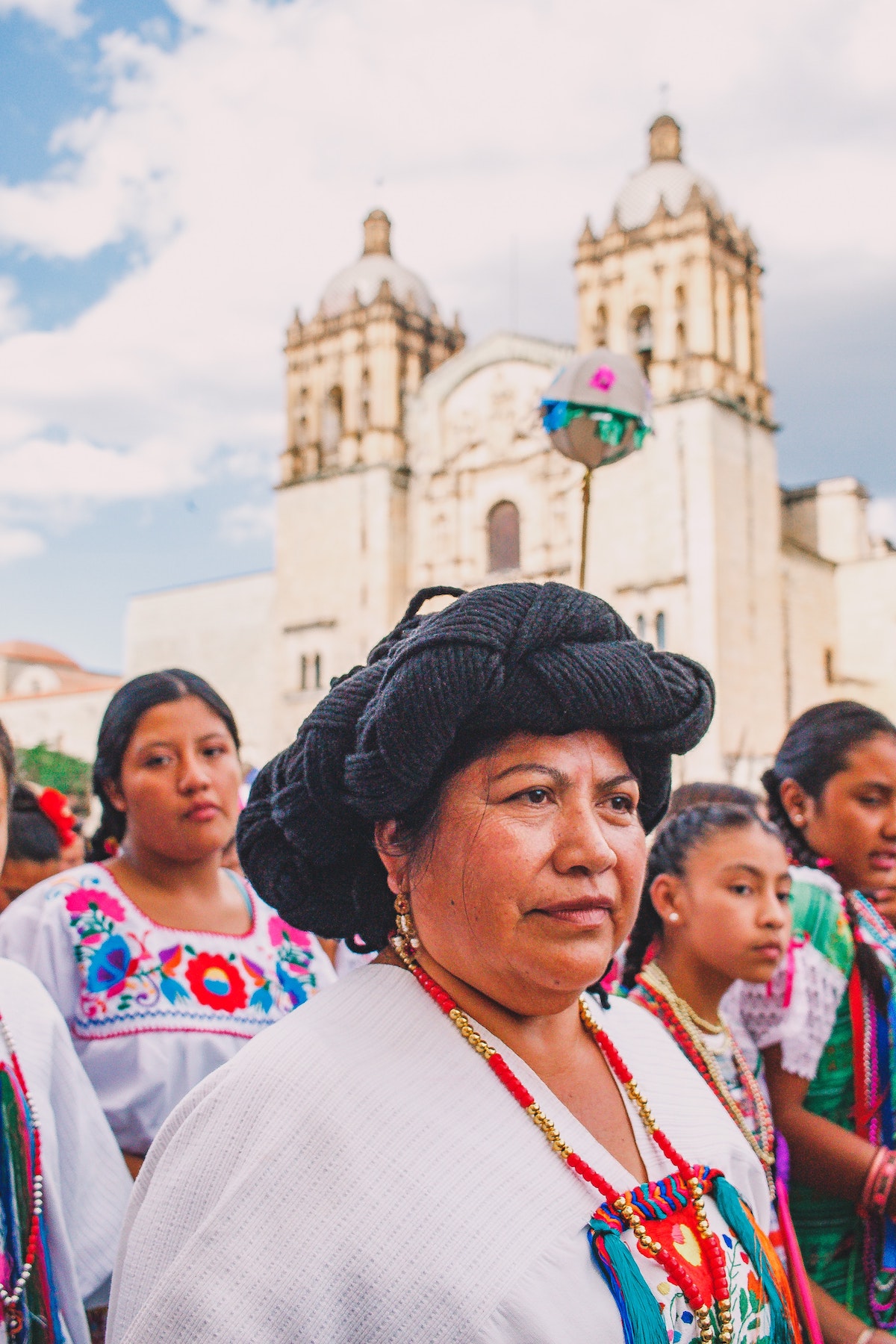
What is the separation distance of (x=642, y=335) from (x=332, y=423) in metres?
8.31

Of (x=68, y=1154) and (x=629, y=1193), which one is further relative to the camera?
(x=68, y=1154)

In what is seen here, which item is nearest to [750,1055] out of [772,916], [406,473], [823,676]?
[772,916]

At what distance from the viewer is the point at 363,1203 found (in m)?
1.22

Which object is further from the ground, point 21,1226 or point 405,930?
point 405,930

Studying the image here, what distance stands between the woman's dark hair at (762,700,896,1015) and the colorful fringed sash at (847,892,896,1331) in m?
0.03

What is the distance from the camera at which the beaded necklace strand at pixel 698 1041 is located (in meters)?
2.27

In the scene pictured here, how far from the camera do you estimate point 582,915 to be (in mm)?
1337

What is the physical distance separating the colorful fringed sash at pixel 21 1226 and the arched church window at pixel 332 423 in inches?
1049

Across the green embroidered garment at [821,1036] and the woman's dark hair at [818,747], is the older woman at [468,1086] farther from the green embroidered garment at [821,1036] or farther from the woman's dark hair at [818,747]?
the woman's dark hair at [818,747]

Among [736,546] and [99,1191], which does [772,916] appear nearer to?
[99,1191]

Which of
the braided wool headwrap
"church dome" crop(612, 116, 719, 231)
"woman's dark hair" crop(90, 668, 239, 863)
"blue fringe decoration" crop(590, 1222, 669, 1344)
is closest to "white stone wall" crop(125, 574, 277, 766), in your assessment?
"church dome" crop(612, 116, 719, 231)

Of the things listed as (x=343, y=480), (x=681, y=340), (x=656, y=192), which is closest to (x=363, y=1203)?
(x=681, y=340)

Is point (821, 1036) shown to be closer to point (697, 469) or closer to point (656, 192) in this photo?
point (697, 469)

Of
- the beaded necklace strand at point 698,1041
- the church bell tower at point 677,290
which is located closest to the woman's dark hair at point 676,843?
the beaded necklace strand at point 698,1041
